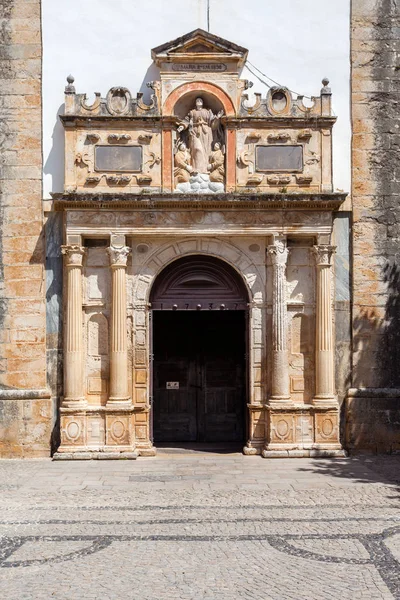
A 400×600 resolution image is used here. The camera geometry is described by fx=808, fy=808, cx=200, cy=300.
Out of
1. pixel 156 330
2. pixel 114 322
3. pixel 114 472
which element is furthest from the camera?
pixel 156 330

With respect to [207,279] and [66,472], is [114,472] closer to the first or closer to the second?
[66,472]

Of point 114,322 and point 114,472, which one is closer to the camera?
point 114,472

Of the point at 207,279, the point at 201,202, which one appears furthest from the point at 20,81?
the point at 207,279

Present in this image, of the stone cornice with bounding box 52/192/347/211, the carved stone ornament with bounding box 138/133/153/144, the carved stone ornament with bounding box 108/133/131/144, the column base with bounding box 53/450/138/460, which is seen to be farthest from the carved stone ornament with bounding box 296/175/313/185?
the column base with bounding box 53/450/138/460

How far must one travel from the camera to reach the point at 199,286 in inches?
591

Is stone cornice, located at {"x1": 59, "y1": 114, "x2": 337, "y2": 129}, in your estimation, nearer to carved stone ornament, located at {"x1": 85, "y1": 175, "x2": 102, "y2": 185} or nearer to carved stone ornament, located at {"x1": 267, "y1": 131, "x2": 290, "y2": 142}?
carved stone ornament, located at {"x1": 267, "y1": 131, "x2": 290, "y2": 142}

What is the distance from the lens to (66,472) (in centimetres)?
1296

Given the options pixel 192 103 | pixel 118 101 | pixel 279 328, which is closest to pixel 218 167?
pixel 192 103

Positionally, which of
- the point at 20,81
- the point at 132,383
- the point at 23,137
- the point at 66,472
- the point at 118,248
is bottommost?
the point at 66,472

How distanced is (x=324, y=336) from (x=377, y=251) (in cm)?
186

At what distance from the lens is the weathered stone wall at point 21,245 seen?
14266 mm

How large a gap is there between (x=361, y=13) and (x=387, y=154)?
2.68 m

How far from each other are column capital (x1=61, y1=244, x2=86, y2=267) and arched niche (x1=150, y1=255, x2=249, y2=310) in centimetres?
153

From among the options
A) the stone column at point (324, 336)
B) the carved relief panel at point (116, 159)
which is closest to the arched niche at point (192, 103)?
the carved relief panel at point (116, 159)
